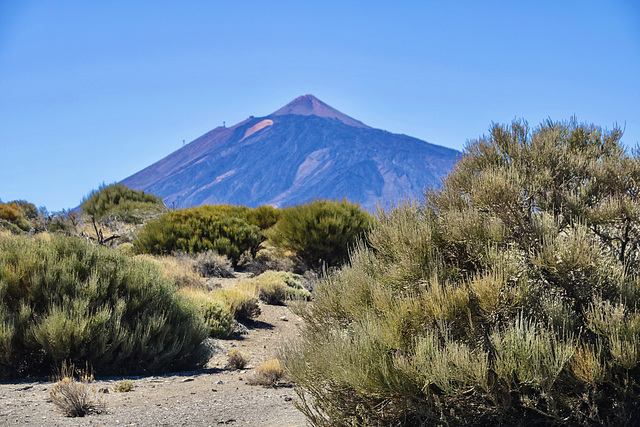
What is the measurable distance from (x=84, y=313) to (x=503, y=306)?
16.4 feet

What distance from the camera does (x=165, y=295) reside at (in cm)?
752

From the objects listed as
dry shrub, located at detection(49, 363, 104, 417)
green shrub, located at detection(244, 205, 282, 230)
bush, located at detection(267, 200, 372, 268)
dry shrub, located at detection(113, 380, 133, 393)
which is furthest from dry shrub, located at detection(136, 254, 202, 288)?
green shrub, located at detection(244, 205, 282, 230)

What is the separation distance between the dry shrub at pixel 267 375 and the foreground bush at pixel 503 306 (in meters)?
1.93

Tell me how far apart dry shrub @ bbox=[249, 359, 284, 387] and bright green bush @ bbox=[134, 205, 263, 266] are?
9893 millimetres

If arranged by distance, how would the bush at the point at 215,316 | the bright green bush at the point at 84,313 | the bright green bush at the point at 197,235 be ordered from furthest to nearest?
the bright green bush at the point at 197,235, the bush at the point at 215,316, the bright green bush at the point at 84,313

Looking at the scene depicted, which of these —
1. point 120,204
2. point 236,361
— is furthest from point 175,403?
point 120,204

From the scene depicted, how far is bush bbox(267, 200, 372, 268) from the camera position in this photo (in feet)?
53.5

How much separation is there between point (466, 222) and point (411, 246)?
490 millimetres

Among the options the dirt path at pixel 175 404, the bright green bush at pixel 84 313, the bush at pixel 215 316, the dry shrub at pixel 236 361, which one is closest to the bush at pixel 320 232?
the bush at pixel 215 316

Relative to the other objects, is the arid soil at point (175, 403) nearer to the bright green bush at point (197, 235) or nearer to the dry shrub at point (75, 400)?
the dry shrub at point (75, 400)

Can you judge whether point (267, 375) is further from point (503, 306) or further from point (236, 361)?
point (503, 306)

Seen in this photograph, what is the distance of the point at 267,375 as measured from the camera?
666 cm

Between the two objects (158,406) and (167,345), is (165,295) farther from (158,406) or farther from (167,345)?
(158,406)

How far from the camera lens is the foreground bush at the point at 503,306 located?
3.33 metres
